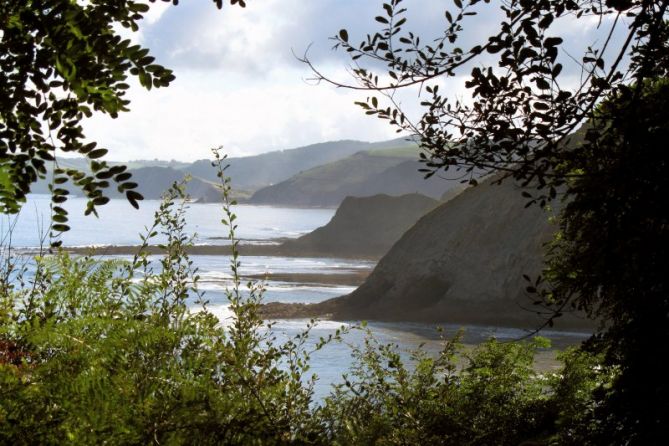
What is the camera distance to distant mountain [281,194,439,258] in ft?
260

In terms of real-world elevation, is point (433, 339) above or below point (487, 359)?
below

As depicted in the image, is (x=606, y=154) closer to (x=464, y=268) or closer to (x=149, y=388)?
(x=149, y=388)

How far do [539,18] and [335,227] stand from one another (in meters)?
78.9

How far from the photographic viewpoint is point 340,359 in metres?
26.2

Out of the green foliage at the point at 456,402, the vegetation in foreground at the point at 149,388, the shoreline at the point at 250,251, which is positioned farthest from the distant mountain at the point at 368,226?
the vegetation in foreground at the point at 149,388

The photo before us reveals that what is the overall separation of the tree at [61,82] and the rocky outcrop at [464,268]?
34.6 m

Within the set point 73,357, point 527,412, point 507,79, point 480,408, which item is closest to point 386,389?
point 480,408

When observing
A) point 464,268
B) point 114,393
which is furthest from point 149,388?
point 464,268

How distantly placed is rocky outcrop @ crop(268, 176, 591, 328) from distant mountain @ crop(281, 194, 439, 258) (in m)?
32.8

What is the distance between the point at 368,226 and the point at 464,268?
40.0 meters

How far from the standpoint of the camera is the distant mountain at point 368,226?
3118 inches

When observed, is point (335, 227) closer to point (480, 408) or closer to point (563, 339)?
point (563, 339)

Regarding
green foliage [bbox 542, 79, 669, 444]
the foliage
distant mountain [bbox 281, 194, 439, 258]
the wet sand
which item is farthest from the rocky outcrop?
the foliage

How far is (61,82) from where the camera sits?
3.72 meters
